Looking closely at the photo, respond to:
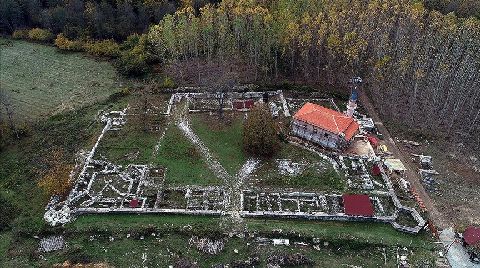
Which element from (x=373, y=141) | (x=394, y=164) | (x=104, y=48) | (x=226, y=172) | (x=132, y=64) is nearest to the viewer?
(x=226, y=172)

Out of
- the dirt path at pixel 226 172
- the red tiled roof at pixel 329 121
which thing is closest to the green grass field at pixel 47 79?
the dirt path at pixel 226 172

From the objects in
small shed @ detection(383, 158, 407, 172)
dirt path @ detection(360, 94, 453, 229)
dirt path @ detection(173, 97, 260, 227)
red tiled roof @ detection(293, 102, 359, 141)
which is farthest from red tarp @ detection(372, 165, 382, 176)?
dirt path @ detection(173, 97, 260, 227)

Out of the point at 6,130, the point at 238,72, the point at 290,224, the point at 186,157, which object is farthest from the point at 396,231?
the point at 6,130

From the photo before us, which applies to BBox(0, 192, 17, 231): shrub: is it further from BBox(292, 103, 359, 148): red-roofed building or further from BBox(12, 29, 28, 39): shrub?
BBox(12, 29, 28, 39): shrub

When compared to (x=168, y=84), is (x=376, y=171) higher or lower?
lower

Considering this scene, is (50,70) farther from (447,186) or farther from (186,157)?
(447,186)

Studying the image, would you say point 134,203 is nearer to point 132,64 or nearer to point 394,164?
point 394,164

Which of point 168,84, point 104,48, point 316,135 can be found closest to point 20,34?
point 104,48
